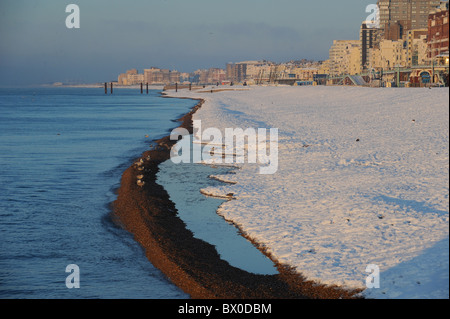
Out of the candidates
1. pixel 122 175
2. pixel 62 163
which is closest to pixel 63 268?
pixel 122 175

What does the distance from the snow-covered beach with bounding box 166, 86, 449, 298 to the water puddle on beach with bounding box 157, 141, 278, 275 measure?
363 mm

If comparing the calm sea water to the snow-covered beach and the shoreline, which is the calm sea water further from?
the snow-covered beach

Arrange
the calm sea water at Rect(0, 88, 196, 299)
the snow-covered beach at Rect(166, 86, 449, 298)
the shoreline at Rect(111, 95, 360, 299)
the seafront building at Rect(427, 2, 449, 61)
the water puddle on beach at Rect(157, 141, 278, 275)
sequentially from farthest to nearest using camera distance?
the seafront building at Rect(427, 2, 449, 61) < the water puddle on beach at Rect(157, 141, 278, 275) < the calm sea water at Rect(0, 88, 196, 299) < the shoreline at Rect(111, 95, 360, 299) < the snow-covered beach at Rect(166, 86, 449, 298)

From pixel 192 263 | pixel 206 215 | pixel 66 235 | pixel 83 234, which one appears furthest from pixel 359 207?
pixel 66 235

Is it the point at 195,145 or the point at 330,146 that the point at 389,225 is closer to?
the point at 330,146

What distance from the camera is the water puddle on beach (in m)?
12.8

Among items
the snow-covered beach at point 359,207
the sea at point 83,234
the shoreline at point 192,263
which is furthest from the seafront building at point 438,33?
the shoreline at point 192,263

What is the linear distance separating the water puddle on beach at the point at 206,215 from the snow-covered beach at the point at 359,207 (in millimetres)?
363

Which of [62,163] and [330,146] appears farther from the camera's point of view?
[62,163]

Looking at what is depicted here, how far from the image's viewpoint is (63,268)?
1259 centimetres

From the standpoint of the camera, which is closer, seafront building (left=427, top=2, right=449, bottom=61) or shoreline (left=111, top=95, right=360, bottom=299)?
shoreline (left=111, top=95, right=360, bottom=299)

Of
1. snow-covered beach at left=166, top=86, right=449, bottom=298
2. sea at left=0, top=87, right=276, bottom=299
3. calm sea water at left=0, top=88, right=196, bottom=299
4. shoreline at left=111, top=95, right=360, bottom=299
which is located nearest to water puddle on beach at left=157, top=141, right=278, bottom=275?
sea at left=0, top=87, right=276, bottom=299
